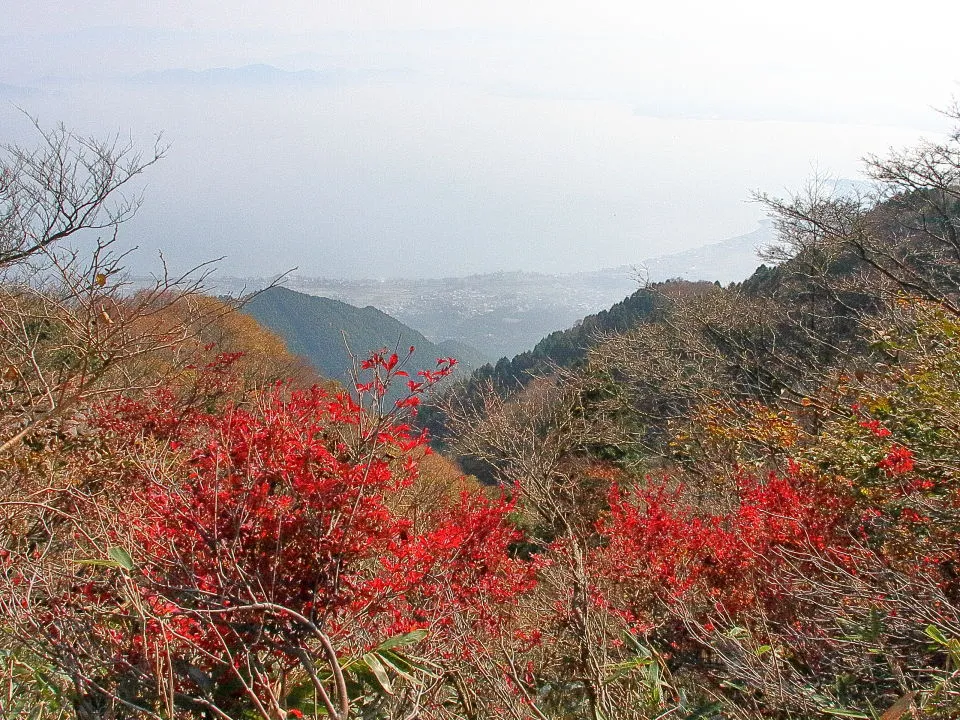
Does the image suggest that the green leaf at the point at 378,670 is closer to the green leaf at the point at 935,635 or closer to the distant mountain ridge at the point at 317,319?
the green leaf at the point at 935,635

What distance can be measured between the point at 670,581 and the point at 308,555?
4.91 meters

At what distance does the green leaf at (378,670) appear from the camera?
3.03 m

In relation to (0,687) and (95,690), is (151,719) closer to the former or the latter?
(95,690)

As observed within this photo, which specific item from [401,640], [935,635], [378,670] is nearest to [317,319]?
[401,640]

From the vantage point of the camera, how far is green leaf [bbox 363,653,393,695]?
9.95 ft

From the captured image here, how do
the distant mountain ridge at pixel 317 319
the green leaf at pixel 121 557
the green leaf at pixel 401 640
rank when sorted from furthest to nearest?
1. the distant mountain ridge at pixel 317 319
2. the green leaf at pixel 401 640
3. the green leaf at pixel 121 557

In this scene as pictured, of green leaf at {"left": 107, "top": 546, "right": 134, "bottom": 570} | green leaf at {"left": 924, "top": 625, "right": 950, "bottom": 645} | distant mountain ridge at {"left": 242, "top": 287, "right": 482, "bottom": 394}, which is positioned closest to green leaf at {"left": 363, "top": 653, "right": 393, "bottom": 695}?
green leaf at {"left": 107, "top": 546, "right": 134, "bottom": 570}

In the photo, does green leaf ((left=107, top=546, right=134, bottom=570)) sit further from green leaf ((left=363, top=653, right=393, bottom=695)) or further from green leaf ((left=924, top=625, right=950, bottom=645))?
green leaf ((left=924, top=625, right=950, bottom=645))

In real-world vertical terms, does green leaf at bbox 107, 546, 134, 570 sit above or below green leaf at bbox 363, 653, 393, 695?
above

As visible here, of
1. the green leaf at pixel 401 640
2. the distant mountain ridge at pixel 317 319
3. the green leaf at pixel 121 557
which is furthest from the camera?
the distant mountain ridge at pixel 317 319

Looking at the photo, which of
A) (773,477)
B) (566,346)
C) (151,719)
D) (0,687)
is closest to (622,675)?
(151,719)

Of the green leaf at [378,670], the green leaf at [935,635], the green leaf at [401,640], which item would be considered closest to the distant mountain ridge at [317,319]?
the green leaf at [401,640]

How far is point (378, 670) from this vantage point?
10.1 feet

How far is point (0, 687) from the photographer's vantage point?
9.21ft
